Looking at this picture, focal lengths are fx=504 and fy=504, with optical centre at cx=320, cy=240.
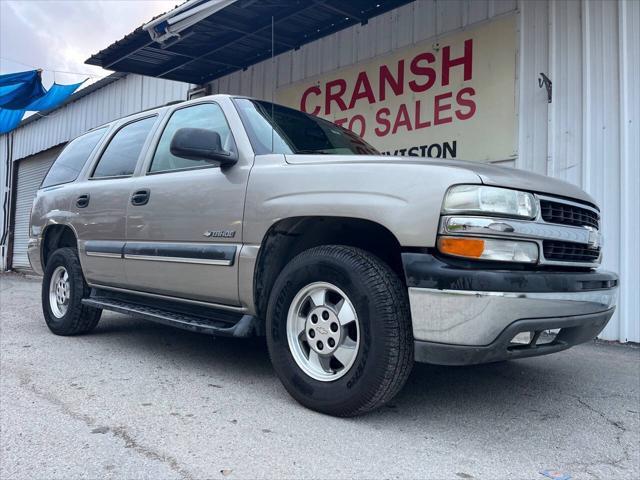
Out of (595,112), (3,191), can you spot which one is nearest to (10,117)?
(3,191)

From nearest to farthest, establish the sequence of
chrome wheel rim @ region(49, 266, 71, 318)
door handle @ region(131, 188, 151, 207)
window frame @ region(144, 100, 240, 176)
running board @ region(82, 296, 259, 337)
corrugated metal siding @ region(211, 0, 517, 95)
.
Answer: running board @ region(82, 296, 259, 337), window frame @ region(144, 100, 240, 176), door handle @ region(131, 188, 151, 207), chrome wheel rim @ region(49, 266, 71, 318), corrugated metal siding @ region(211, 0, 517, 95)

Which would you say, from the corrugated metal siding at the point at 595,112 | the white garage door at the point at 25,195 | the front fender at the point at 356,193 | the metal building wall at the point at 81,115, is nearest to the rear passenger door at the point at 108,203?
the front fender at the point at 356,193

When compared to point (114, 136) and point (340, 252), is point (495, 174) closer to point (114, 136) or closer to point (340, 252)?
point (340, 252)

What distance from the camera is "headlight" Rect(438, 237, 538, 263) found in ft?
7.29

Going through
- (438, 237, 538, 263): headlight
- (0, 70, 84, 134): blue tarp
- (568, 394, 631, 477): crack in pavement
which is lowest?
(568, 394, 631, 477): crack in pavement

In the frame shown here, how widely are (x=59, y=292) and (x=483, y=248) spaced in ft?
13.5

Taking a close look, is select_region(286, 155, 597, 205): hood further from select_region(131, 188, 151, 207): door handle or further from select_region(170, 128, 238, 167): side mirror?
select_region(131, 188, 151, 207): door handle

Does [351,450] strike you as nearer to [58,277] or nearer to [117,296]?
[117,296]

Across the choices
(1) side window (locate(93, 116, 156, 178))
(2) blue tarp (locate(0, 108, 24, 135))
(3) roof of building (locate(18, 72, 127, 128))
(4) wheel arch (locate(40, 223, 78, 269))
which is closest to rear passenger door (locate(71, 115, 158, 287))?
(1) side window (locate(93, 116, 156, 178))

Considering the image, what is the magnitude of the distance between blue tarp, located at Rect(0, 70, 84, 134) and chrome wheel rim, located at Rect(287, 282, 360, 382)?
35.5 feet

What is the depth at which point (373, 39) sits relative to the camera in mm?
6984

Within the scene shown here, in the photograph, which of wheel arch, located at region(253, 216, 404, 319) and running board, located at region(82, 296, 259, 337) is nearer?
wheel arch, located at region(253, 216, 404, 319)

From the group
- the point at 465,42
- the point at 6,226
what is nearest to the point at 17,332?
the point at 465,42

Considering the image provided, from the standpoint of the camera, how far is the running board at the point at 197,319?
9.78 ft
